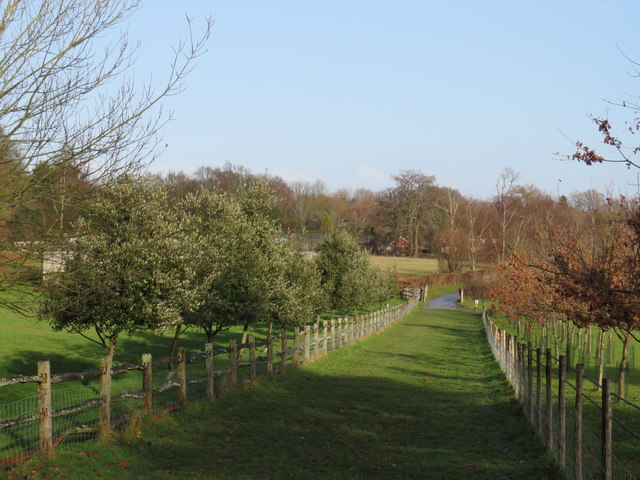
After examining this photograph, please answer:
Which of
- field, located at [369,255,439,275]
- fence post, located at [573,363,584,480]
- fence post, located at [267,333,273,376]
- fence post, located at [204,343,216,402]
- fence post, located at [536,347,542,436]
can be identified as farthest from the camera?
field, located at [369,255,439,275]

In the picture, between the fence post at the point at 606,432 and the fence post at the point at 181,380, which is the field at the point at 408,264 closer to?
the fence post at the point at 181,380

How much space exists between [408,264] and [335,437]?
4071 inches

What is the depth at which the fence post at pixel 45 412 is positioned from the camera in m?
9.85

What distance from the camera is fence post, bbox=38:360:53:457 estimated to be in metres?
9.85

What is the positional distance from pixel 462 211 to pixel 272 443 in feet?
364

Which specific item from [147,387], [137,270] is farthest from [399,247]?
[147,387]

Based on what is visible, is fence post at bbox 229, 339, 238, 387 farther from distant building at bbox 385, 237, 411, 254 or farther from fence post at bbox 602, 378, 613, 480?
distant building at bbox 385, 237, 411, 254

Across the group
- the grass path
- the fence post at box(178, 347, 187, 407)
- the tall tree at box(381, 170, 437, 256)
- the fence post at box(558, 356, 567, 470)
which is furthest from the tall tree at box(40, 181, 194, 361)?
the tall tree at box(381, 170, 437, 256)

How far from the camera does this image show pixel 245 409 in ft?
51.2

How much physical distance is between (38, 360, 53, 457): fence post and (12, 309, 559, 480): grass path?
0.96 feet

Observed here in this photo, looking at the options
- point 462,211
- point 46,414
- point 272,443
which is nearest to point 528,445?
point 272,443

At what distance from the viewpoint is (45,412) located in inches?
392

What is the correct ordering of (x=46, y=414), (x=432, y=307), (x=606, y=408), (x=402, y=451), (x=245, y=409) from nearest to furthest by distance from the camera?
(x=606, y=408) < (x=46, y=414) < (x=402, y=451) < (x=245, y=409) < (x=432, y=307)

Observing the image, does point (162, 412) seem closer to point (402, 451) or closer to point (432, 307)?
point (402, 451)
